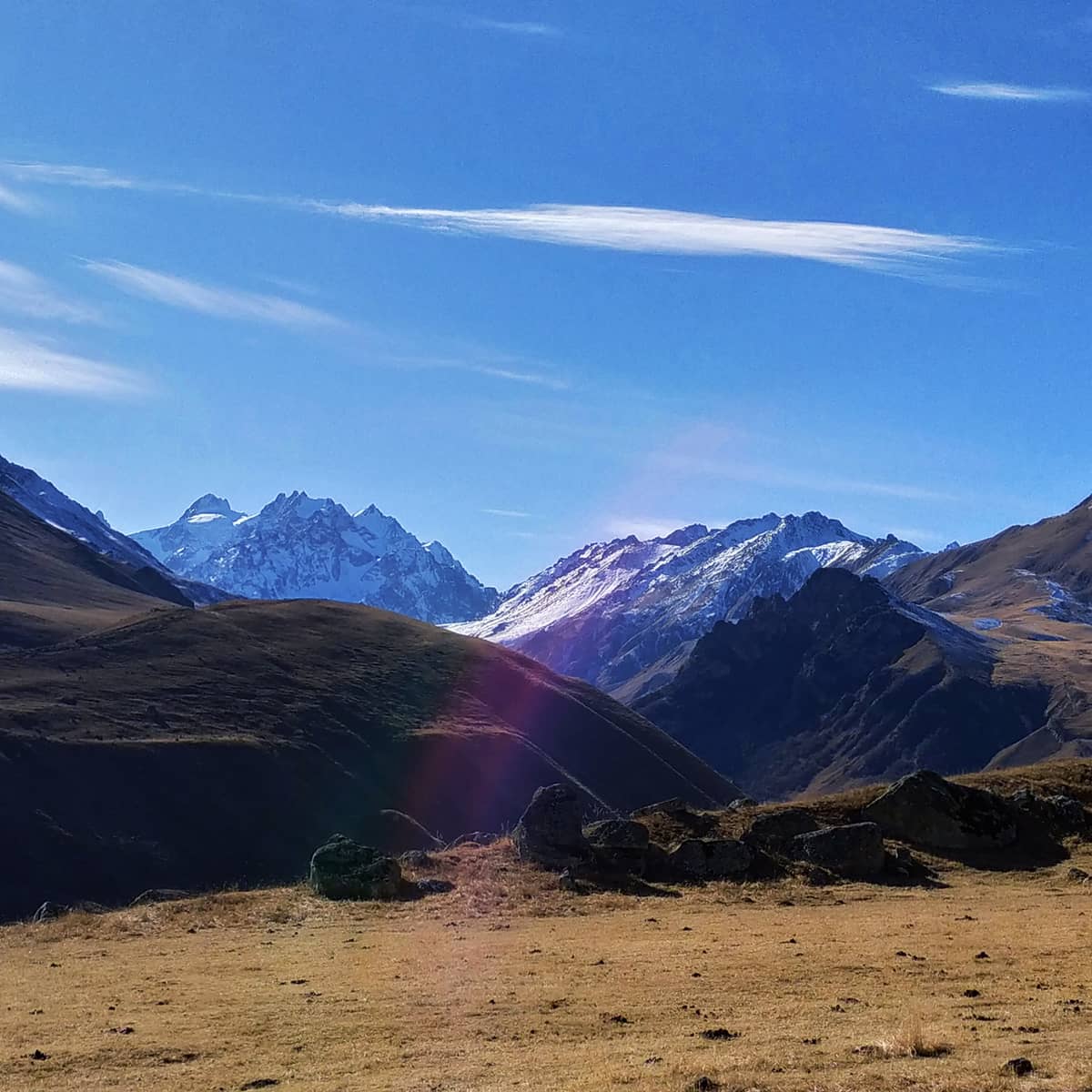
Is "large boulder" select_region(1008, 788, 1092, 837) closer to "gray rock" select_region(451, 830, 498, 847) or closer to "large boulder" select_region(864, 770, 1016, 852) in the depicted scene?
"large boulder" select_region(864, 770, 1016, 852)

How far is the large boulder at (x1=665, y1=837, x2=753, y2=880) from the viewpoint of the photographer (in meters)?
42.0

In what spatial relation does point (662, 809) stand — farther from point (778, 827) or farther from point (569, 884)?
point (569, 884)

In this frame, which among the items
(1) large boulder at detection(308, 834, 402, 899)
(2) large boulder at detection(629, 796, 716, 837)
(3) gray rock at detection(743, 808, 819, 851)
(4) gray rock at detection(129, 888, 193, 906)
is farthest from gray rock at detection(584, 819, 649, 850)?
(4) gray rock at detection(129, 888, 193, 906)

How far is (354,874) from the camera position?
41.2 m

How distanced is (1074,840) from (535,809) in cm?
1993

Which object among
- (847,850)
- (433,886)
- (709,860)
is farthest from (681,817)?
(433,886)

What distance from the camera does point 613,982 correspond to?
86.6ft

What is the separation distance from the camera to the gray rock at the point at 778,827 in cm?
4412

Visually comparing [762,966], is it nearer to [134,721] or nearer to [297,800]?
[297,800]

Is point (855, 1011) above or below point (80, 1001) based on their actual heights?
above

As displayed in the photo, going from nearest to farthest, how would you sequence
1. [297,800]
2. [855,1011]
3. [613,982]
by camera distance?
1. [855,1011]
2. [613,982]
3. [297,800]

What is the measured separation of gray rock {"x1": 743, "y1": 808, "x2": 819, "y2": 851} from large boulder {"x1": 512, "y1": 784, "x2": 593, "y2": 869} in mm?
6133

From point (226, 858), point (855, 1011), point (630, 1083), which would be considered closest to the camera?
point (630, 1083)

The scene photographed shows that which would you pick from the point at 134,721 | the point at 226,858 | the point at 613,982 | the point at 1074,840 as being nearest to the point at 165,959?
the point at 613,982
